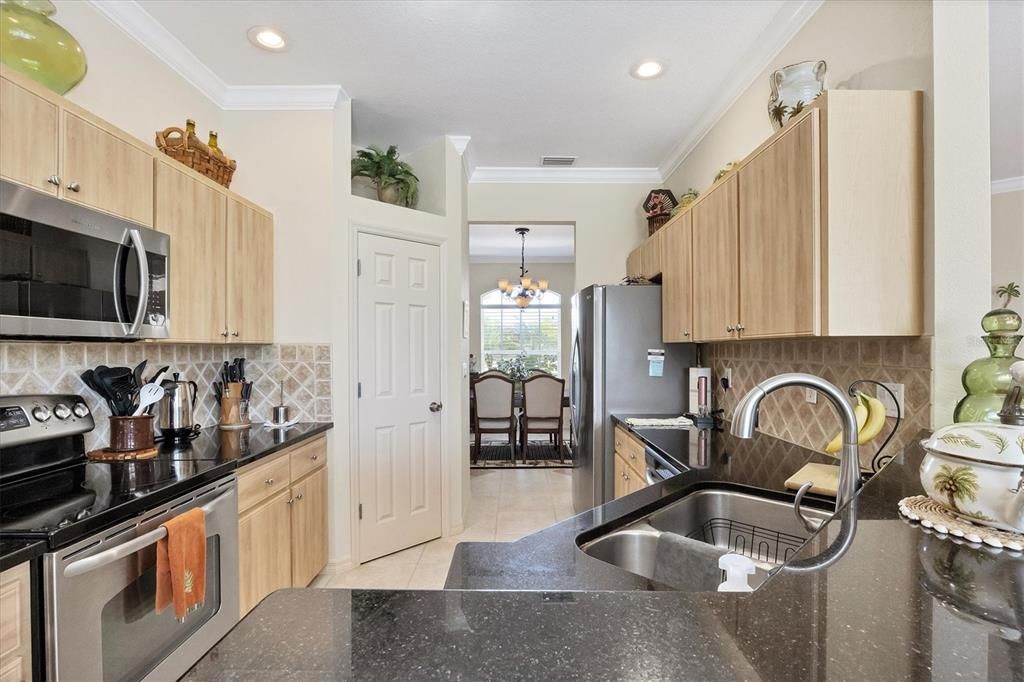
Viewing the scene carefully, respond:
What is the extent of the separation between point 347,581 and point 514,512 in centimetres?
147

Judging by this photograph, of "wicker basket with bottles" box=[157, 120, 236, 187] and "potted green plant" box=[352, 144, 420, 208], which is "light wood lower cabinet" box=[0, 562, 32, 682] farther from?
"potted green plant" box=[352, 144, 420, 208]

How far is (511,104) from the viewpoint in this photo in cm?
295

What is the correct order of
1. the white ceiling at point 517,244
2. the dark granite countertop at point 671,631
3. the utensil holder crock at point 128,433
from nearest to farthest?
the dark granite countertop at point 671,631
the utensil holder crock at point 128,433
the white ceiling at point 517,244

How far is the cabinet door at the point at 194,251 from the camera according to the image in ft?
6.53

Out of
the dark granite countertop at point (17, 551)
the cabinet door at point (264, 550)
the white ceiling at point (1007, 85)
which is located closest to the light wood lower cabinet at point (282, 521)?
the cabinet door at point (264, 550)

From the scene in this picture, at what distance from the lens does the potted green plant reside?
3.10 meters

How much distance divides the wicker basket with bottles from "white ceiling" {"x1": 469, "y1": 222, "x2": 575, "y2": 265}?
3.76 m

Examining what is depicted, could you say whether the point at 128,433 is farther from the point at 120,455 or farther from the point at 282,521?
the point at 282,521

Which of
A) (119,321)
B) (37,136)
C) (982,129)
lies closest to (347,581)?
(119,321)

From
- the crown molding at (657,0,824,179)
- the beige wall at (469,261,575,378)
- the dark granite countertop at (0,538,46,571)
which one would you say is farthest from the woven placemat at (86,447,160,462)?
the beige wall at (469,261,575,378)

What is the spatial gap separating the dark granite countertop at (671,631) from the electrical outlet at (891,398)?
104cm

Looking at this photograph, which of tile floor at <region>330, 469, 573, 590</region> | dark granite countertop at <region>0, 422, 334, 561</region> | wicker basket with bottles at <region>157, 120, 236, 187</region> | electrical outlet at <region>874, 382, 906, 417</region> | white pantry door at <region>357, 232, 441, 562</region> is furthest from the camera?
white pantry door at <region>357, 232, 441, 562</region>

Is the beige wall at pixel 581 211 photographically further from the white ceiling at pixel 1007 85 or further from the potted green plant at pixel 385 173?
the white ceiling at pixel 1007 85

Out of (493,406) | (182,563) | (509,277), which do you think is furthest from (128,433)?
(509,277)
